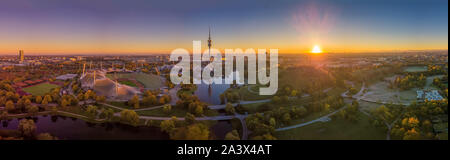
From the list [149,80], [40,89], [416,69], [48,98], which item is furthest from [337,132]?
[40,89]

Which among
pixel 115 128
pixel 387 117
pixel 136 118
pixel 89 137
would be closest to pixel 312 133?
pixel 387 117

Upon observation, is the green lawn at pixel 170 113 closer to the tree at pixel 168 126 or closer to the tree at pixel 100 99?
the tree at pixel 168 126

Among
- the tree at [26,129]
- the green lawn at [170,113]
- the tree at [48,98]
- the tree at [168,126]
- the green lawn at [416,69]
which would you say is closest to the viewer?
the tree at [26,129]

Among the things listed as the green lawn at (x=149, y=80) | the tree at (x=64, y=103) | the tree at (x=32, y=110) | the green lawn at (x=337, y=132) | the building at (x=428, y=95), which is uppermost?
the green lawn at (x=149, y=80)

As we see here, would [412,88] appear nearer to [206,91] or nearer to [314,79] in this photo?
[314,79]

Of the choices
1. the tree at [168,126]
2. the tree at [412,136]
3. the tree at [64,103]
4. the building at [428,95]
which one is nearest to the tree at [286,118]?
the tree at [412,136]
